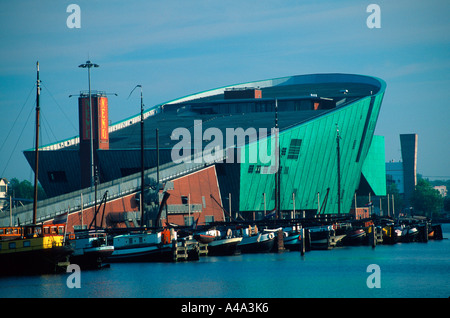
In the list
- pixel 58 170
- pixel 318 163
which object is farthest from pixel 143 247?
pixel 318 163

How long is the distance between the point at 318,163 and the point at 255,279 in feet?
232

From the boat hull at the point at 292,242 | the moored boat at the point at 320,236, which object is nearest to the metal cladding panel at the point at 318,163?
the moored boat at the point at 320,236

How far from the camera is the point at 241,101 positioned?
160875 mm

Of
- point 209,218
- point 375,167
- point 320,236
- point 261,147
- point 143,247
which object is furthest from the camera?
point 375,167

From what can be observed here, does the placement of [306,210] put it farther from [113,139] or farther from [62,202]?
[62,202]

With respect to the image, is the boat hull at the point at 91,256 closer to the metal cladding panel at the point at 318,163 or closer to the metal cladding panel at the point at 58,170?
the metal cladding panel at the point at 318,163

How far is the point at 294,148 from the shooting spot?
130750 millimetres

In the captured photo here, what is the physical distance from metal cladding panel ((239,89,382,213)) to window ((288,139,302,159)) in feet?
0.67

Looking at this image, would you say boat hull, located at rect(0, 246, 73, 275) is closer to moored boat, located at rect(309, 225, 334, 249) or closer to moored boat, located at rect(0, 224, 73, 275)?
moored boat, located at rect(0, 224, 73, 275)

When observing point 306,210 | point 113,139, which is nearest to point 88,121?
point 113,139

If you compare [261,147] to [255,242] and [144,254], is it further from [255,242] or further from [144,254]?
[144,254]

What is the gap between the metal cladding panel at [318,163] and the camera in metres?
127

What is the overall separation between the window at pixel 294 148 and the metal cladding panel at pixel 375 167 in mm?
32172
